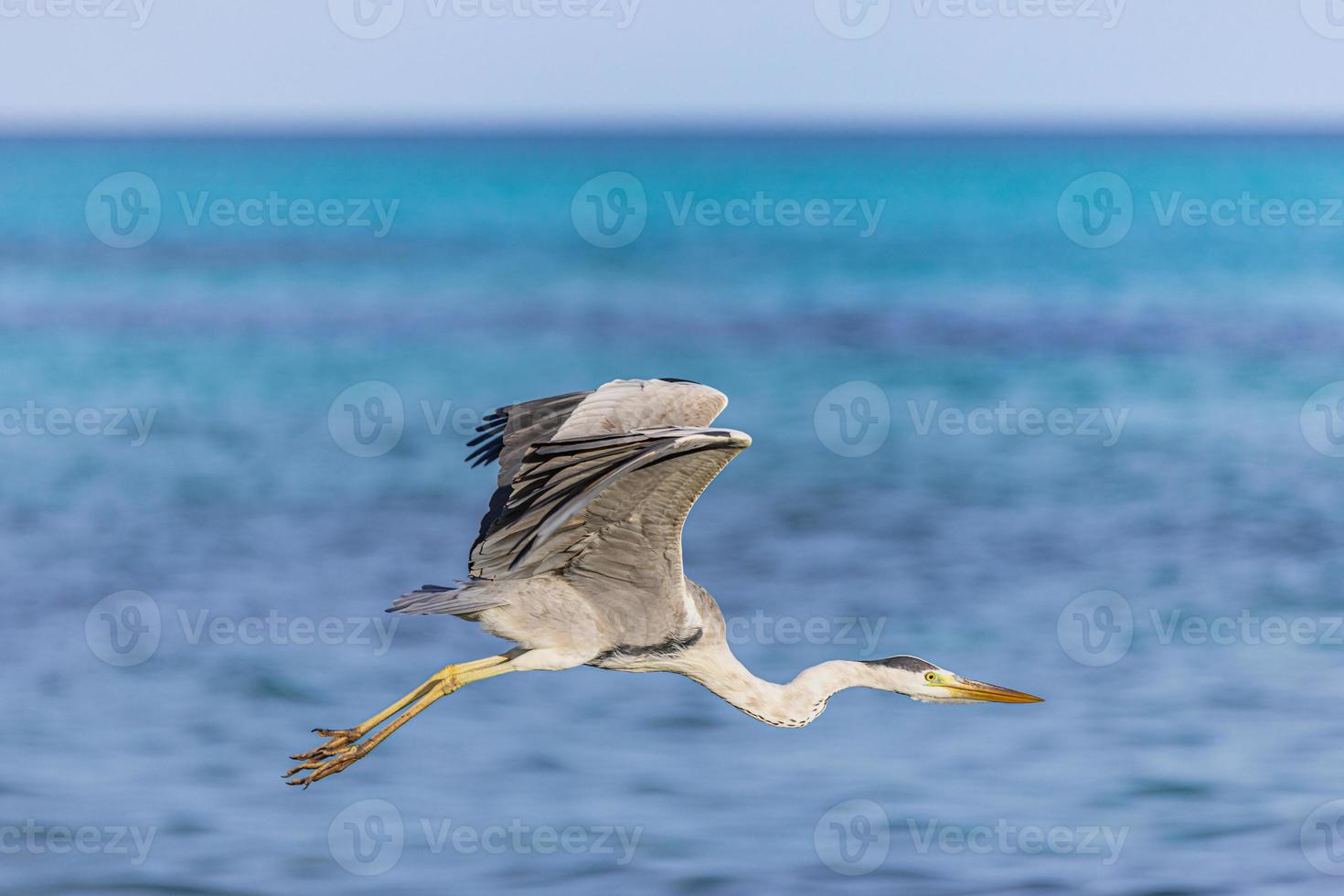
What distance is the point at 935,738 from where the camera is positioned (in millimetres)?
13508

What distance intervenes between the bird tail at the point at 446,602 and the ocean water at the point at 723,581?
9.13 ft

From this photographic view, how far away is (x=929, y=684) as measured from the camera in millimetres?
10172

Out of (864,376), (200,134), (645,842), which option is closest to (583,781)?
(645,842)

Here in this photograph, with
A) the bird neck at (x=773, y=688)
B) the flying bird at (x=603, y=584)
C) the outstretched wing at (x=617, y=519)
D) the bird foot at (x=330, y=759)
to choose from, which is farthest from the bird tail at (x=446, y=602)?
the bird neck at (x=773, y=688)

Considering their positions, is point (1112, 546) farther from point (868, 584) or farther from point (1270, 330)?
point (1270, 330)

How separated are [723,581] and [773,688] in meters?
7.31

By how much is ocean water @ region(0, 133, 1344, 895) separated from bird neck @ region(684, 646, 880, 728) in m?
1.97

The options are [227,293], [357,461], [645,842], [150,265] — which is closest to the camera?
[645,842]

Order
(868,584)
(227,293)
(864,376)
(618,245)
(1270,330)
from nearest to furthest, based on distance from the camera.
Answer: (868,584) → (864,376) → (1270,330) → (227,293) → (618,245)

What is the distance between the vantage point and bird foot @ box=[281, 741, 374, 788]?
9383 mm

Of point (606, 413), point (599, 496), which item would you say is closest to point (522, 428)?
point (606, 413)

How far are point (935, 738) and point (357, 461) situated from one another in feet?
35.4

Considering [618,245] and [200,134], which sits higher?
[200,134]

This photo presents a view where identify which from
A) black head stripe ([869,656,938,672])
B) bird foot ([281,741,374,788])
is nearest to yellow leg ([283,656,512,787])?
bird foot ([281,741,374,788])
